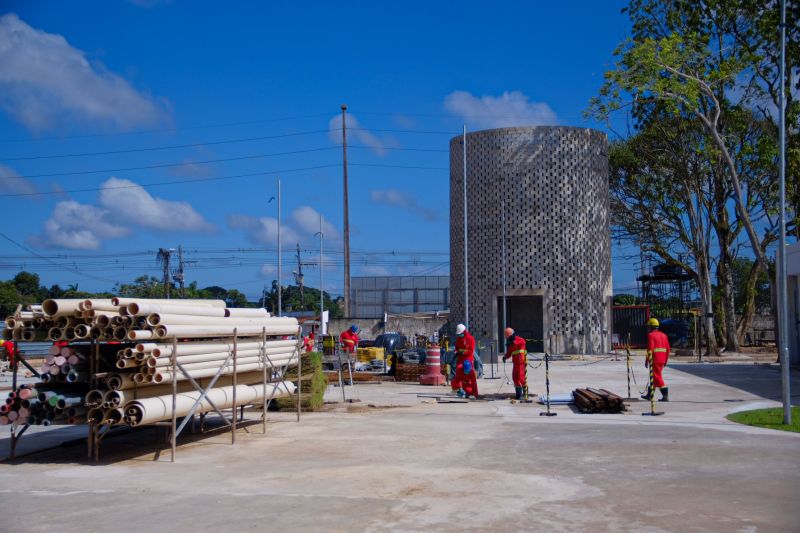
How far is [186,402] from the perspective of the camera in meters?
12.7

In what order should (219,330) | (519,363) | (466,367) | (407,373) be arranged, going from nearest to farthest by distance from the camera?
(219,330), (519,363), (466,367), (407,373)

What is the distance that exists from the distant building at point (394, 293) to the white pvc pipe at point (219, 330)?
218 ft

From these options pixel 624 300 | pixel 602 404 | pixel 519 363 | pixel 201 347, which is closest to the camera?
pixel 201 347

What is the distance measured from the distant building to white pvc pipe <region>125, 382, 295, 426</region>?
6759 centimetres

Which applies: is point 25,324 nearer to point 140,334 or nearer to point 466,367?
point 140,334

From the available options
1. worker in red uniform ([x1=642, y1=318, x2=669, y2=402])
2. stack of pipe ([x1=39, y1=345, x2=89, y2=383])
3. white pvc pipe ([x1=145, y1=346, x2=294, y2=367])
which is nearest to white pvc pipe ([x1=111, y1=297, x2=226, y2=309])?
white pvc pipe ([x1=145, y1=346, x2=294, y2=367])

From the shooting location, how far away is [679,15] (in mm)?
34000

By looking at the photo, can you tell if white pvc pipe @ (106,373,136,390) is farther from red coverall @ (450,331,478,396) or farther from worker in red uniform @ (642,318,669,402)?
worker in red uniform @ (642,318,669,402)

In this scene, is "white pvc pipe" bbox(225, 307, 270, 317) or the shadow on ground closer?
"white pvc pipe" bbox(225, 307, 270, 317)

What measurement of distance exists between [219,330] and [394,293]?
71381mm

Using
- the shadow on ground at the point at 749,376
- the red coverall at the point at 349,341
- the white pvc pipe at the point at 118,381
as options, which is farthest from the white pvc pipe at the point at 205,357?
the shadow on ground at the point at 749,376

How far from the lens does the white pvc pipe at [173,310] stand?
11523mm

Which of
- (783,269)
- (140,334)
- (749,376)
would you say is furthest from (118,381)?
(749,376)

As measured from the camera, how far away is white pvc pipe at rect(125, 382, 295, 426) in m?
11.7
